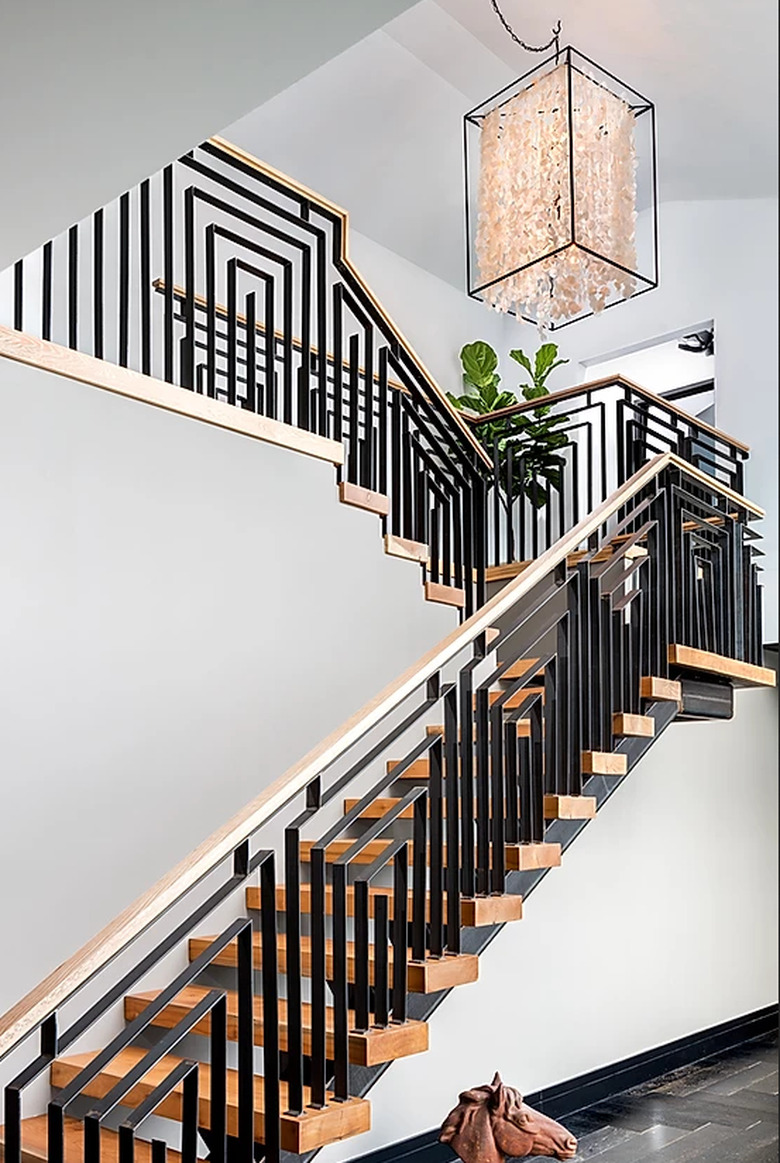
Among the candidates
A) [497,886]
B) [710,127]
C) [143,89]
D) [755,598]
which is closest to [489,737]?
[497,886]

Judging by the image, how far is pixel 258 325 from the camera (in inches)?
219

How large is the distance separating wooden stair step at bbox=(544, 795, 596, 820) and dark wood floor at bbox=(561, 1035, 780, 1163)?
5.52 feet

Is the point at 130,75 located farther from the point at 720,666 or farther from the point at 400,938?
→ the point at 720,666

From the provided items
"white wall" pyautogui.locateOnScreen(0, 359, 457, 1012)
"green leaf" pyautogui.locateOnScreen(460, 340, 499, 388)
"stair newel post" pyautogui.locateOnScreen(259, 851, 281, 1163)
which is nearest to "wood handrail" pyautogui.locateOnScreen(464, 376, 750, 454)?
"green leaf" pyautogui.locateOnScreen(460, 340, 499, 388)

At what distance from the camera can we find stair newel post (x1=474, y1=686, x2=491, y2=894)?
3.69 metres

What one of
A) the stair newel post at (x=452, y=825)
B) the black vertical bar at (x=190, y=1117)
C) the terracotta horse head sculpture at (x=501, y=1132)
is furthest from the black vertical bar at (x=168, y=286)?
the terracotta horse head sculpture at (x=501, y=1132)

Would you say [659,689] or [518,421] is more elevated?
[518,421]

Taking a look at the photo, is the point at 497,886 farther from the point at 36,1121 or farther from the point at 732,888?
the point at 732,888

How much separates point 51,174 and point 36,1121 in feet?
A: 8.95

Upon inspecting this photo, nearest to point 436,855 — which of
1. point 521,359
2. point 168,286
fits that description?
point 168,286

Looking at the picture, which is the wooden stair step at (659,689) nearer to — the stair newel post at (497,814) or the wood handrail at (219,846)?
the wood handrail at (219,846)

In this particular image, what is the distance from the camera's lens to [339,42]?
1904mm

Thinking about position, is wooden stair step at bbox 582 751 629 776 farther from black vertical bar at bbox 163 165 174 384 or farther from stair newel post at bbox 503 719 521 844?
black vertical bar at bbox 163 165 174 384

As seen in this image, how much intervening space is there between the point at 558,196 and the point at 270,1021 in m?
4.01
